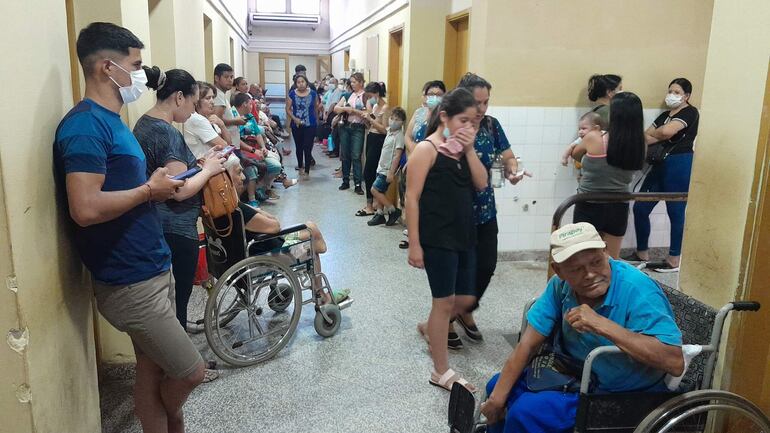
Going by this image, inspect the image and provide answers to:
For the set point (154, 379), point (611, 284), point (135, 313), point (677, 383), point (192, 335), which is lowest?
point (192, 335)

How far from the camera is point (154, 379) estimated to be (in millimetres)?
2088

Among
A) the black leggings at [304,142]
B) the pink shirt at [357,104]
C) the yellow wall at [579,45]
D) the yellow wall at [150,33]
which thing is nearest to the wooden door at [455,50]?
→ the yellow wall at [579,45]

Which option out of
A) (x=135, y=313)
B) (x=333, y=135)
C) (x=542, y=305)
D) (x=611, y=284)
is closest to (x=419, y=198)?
(x=542, y=305)

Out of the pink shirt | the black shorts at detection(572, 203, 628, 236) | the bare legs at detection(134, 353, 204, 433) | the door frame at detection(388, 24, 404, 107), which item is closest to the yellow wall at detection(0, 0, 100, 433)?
the bare legs at detection(134, 353, 204, 433)

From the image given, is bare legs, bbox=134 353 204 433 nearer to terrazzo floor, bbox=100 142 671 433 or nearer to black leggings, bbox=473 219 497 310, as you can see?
terrazzo floor, bbox=100 142 671 433

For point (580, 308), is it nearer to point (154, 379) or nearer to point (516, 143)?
point (154, 379)

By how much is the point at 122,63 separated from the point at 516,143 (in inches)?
134

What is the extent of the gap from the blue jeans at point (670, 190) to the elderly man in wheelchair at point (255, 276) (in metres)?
2.81

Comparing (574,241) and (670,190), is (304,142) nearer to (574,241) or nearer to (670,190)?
(670,190)

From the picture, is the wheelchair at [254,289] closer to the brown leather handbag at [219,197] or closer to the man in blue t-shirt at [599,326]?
the brown leather handbag at [219,197]

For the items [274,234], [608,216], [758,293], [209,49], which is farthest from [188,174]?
[209,49]

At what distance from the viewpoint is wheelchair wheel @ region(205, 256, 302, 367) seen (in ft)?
9.20

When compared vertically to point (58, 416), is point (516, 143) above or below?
above

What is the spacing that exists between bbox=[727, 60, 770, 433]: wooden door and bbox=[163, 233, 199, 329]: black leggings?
222cm
